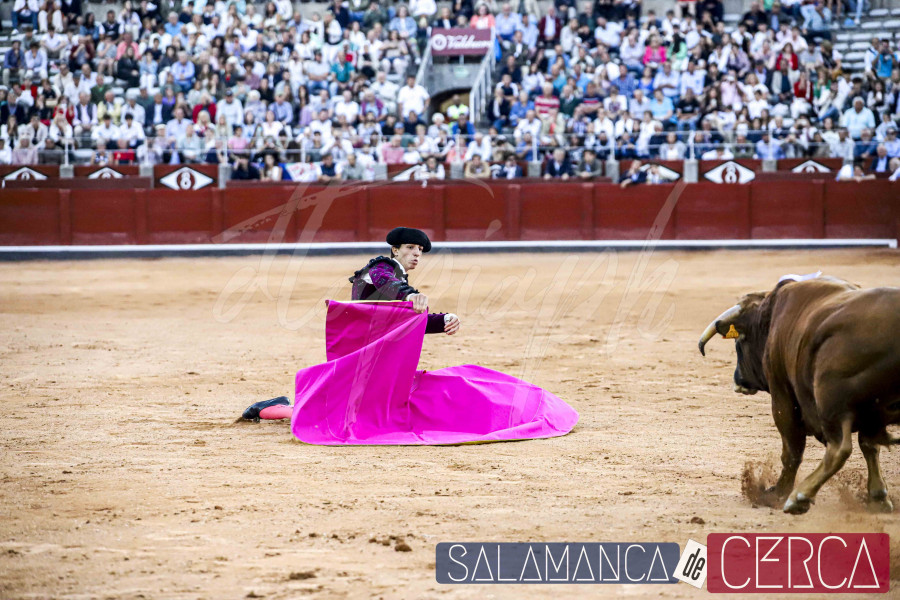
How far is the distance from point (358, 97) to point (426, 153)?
1851 millimetres

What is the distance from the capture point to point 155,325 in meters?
8.95

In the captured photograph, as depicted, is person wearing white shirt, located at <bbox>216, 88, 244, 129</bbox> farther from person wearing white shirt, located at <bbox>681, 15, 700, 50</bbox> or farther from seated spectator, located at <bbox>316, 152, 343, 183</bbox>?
person wearing white shirt, located at <bbox>681, 15, 700, 50</bbox>

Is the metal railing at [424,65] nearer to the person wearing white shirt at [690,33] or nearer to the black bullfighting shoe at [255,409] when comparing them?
the person wearing white shirt at [690,33]

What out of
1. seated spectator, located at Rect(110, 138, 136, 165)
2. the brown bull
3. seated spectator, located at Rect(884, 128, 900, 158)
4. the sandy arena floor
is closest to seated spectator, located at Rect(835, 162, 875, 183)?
seated spectator, located at Rect(884, 128, 900, 158)

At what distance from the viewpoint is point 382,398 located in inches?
192

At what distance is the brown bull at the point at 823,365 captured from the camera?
3.18 meters

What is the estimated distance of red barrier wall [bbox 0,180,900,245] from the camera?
1516 centimetres

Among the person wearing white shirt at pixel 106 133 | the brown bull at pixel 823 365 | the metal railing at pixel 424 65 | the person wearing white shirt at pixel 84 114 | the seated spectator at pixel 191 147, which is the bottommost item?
the brown bull at pixel 823 365

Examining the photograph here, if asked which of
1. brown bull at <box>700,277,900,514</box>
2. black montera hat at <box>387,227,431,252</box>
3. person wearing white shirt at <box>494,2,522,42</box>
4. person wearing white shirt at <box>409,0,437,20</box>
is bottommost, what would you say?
brown bull at <box>700,277,900,514</box>

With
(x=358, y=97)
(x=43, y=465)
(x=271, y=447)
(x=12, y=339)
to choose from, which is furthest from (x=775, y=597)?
(x=358, y=97)

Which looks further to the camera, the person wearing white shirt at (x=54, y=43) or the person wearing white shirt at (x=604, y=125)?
the person wearing white shirt at (x=54, y=43)

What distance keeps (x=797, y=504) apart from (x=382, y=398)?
2.13 metres

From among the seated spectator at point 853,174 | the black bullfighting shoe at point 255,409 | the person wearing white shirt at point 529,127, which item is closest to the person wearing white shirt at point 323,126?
the person wearing white shirt at point 529,127

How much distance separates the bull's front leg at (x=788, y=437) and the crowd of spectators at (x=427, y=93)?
38.7 ft
